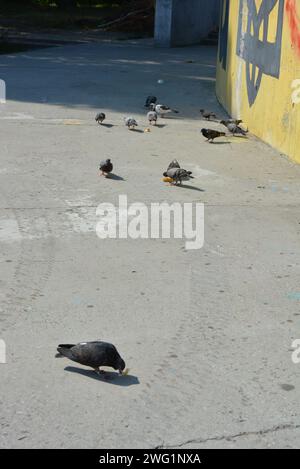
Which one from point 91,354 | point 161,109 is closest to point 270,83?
point 161,109

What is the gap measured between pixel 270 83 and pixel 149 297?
253 inches

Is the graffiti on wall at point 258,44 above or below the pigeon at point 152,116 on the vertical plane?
above

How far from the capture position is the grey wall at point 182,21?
26547mm

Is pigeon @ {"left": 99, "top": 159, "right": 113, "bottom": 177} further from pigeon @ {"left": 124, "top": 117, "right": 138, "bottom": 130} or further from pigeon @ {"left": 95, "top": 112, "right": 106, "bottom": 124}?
pigeon @ {"left": 95, "top": 112, "right": 106, "bottom": 124}

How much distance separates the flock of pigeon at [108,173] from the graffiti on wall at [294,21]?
6.06 ft

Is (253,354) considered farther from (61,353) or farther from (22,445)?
(22,445)

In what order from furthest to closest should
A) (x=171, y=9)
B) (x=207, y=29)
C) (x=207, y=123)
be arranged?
(x=207, y=29) → (x=171, y=9) → (x=207, y=123)

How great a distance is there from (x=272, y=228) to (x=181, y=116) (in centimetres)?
658

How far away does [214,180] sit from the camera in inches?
372

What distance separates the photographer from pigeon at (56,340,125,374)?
184 inches

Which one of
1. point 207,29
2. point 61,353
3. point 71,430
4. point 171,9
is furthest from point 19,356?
point 207,29

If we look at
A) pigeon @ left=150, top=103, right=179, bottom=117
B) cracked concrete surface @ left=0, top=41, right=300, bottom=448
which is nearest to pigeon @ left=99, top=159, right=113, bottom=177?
cracked concrete surface @ left=0, top=41, right=300, bottom=448

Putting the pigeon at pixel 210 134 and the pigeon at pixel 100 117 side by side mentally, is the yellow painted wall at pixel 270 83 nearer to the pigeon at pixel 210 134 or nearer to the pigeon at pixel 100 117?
the pigeon at pixel 210 134

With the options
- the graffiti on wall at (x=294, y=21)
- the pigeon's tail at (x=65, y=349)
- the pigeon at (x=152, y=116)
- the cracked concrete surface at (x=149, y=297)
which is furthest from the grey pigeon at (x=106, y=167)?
the pigeon's tail at (x=65, y=349)
